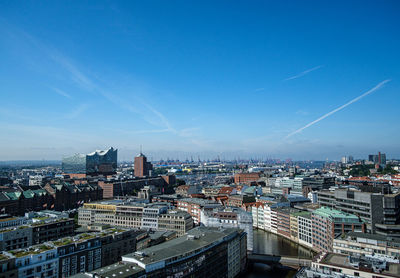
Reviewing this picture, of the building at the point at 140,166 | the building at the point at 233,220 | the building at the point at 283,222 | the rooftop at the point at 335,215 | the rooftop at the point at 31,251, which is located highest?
the building at the point at 140,166

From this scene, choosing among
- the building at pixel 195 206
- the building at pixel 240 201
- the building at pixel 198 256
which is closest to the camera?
the building at pixel 198 256

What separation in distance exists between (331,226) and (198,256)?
22748 millimetres

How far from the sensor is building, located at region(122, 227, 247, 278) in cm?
2353

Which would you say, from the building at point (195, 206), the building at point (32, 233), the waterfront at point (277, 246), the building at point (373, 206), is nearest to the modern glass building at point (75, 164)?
the building at point (195, 206)

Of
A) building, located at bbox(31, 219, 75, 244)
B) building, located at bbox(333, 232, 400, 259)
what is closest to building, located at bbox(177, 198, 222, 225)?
building, located at bbox(31, 219, 75, 244)

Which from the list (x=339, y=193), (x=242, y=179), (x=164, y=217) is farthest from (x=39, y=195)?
(x=242, y=179)

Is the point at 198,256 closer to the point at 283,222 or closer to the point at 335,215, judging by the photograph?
the point at 335,215

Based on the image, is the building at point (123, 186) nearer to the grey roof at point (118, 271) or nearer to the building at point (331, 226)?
the building at point (331, 226)

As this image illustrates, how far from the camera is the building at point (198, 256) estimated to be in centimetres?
2353

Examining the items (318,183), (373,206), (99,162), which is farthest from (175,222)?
(99,162)

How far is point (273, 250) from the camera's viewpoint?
4519 centimetres

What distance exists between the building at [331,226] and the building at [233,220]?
10196 mm

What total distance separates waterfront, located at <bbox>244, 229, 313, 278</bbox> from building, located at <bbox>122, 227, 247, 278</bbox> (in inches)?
96.5

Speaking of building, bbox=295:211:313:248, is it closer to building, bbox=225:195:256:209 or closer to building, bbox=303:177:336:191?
building, bbox=225:195:256:209
